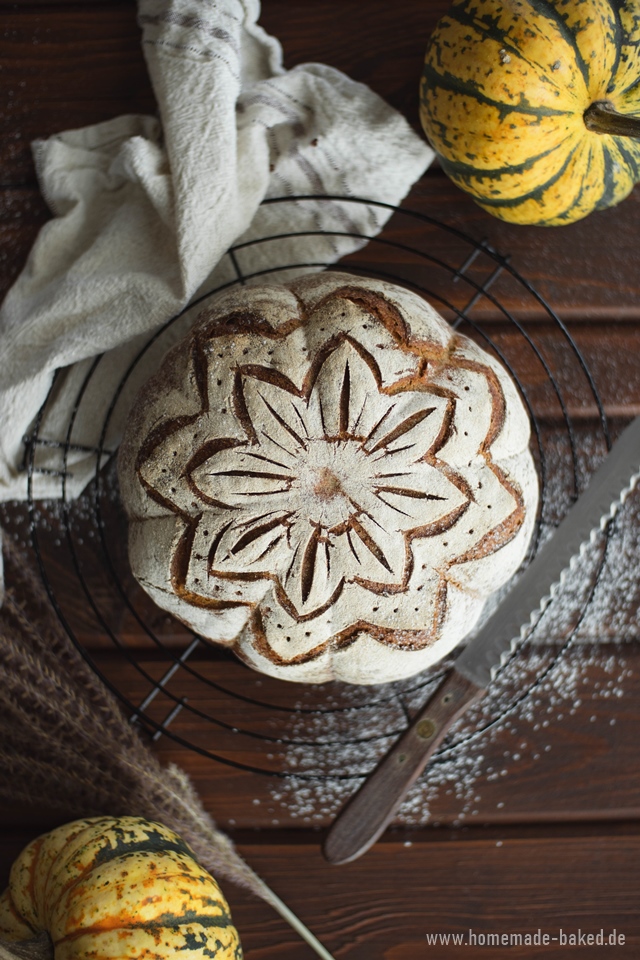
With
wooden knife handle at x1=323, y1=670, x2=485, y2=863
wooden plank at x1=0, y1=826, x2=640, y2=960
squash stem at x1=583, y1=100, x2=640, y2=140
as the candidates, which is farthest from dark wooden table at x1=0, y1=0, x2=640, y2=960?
squash stem at x1=583, y1=100, x2=640, y2=140

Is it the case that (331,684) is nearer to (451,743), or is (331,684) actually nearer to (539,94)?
(451,743)

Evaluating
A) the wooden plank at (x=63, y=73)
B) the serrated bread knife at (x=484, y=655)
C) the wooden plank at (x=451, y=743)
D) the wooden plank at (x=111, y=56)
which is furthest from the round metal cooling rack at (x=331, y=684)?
the wooden plank at (x=63, y=73)

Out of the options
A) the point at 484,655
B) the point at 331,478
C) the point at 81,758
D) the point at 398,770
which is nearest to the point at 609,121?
the point at 331,478

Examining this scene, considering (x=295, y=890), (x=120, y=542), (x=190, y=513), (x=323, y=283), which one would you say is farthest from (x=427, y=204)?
(x=295, y=890)

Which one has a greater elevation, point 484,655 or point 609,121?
point 609,121

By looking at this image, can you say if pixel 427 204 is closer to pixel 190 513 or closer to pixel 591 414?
pixel 591 414

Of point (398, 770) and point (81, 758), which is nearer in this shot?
point (398, 770)
